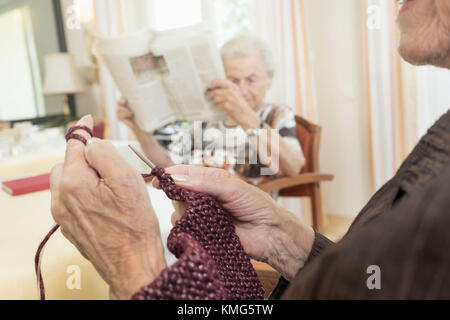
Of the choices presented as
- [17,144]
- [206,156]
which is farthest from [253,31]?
[17,144]

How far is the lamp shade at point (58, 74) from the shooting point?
288 cm

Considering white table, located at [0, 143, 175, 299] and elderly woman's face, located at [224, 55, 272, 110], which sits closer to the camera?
white table, located at [0, 143, 175, 299]

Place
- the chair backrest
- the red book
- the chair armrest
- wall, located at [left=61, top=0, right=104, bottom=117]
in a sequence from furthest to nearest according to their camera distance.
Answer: wall, located at [left=61, top=0, right=104, bottom=117]
the chair backrest
the chair armrest
the red book

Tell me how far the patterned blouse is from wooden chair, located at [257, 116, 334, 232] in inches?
3.6

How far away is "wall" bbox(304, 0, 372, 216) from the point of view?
6.58ft

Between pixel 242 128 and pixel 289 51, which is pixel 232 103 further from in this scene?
pixel 289 51

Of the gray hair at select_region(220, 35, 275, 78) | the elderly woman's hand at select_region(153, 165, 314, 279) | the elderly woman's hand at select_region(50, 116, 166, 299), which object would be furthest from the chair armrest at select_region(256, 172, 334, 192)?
the elderly woman's hand at select_region(50, 116, 166, 299)

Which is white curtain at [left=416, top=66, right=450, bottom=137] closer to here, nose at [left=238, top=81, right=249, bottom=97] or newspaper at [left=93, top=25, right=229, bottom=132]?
nose at [left=238, top=81, right=249, bottom=97]

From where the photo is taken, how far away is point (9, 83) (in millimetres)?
2680

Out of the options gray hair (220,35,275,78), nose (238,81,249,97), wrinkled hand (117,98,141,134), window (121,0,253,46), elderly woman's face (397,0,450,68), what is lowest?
wrinkled hand (117,98,141,134)

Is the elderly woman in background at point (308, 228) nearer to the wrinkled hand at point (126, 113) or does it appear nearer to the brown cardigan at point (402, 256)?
the brown cardigan at point (402, 256)

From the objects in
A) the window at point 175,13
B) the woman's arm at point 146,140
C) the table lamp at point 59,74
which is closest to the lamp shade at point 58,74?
the table lamp at point 59,74

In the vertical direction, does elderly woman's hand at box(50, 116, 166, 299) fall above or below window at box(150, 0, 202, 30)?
below

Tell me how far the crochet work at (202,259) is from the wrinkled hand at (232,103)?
815mm
